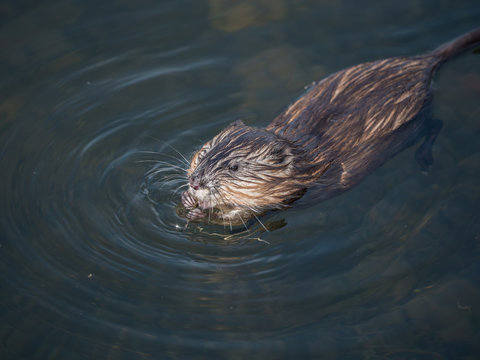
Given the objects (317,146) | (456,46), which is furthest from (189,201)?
(456,46)

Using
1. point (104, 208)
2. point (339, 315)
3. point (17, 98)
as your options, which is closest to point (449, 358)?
point (339, 315)

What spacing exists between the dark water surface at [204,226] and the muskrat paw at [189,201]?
28cm

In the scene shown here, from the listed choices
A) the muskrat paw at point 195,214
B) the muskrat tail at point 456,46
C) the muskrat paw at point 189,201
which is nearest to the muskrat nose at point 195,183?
the muskrat paw at point 189,201

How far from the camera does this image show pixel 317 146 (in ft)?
16.8

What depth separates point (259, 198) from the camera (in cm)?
506

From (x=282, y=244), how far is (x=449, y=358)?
1703 millimetres

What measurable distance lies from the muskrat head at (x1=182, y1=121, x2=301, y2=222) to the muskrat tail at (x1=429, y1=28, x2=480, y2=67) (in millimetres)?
2425

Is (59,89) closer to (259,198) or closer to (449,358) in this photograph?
(259,198)

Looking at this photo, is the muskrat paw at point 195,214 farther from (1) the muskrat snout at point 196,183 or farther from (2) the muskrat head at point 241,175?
(1) the muskrat snout at point 196,183

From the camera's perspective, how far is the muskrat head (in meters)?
4.77

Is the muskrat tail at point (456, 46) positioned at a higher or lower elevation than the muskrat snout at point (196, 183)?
higher

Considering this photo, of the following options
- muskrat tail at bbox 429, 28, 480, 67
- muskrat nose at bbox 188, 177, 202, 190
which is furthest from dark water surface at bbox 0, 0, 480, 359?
muskrat nose at bbox 188, 177, 202, 190

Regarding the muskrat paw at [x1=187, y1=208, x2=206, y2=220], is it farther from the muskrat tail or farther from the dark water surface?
the muskrat tail

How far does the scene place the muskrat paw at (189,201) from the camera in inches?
198
